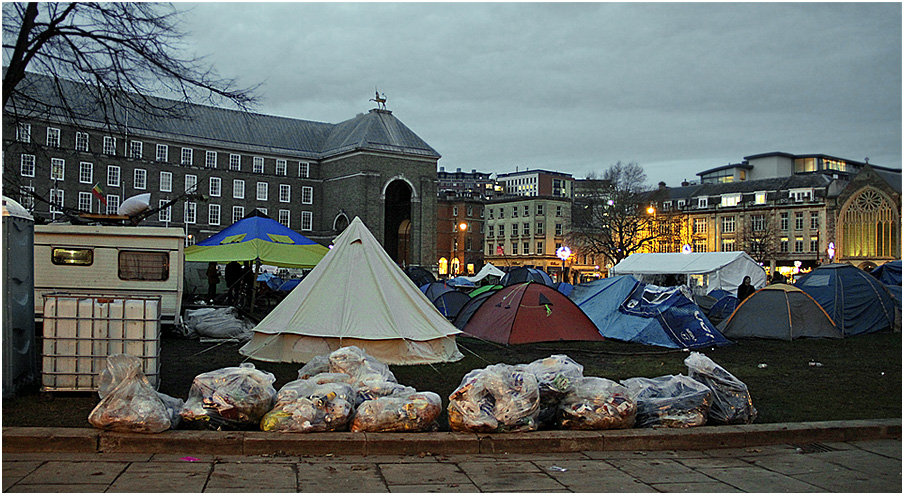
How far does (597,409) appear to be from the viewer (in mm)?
7262

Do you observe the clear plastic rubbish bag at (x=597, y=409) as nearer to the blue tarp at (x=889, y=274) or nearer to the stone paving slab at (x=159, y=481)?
the stone paving slab at (x=159, y=481)

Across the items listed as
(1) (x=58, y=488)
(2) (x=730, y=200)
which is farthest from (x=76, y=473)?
(2) (x=730, y=200)

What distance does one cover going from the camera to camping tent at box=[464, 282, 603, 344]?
16.5 meters

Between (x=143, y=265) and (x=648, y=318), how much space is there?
11.1 metres

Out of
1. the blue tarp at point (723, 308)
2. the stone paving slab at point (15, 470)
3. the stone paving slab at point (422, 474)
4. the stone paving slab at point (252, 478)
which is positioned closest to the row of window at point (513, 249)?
the blue tarp at point (723, 308)

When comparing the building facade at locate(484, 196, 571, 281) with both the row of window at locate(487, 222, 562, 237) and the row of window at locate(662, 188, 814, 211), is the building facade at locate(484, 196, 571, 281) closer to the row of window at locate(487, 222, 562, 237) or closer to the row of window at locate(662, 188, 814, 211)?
the row of window at locate(487, 222, 562, 237)

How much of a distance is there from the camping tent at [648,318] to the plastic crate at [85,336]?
1165cm

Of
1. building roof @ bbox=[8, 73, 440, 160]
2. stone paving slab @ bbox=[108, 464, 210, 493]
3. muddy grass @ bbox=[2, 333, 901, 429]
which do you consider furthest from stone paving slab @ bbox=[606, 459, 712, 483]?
Result: building roof @ bbox=[8, 73, 440, 160]

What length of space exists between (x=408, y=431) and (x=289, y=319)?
19.3 feet

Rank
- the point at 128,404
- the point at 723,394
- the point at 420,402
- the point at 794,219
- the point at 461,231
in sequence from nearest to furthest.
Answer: the point at 128,404
the point at 420,402
the point at 723,394
the point at 794,219
the point at 461,231

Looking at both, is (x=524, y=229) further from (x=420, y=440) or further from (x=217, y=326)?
(x=420, y=440)

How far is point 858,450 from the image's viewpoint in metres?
7.18

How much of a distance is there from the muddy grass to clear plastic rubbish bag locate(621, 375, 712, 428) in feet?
3.31

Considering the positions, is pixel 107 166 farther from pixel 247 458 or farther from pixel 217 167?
Result: pixel 247 458
